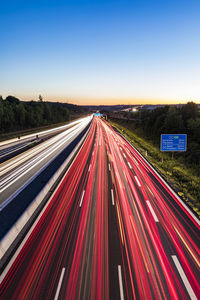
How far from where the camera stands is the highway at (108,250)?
254 inches

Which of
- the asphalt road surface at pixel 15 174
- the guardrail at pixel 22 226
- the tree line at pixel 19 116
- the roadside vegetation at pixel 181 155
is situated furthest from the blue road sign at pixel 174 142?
the tree line at pixel 19 116

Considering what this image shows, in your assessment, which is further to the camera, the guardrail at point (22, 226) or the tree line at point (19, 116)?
the tree line at point (19, 116)

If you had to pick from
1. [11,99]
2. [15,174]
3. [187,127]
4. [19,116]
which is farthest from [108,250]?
[11,99]

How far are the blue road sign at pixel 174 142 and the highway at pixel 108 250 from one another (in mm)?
10459

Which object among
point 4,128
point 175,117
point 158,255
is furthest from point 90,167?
point 4,128

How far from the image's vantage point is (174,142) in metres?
22.9

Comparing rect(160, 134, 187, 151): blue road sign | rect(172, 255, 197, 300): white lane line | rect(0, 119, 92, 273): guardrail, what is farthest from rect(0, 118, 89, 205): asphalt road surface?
rect(160, 134, 187, 151): blue road sign

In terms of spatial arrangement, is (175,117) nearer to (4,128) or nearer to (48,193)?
(48,193)

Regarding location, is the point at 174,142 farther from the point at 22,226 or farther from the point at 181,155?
the point at 22,226

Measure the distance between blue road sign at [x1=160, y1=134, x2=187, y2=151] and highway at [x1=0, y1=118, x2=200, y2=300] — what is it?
412 inches

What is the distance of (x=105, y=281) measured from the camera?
6.69 metres

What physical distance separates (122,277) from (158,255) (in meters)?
2.34

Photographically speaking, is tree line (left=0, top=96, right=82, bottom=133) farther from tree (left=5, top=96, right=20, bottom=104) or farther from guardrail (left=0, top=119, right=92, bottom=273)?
guardrail (left=0, top=119, right=92, bottom=273)

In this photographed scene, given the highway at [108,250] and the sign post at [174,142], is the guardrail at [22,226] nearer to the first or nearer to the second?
the highway at [108,250]
